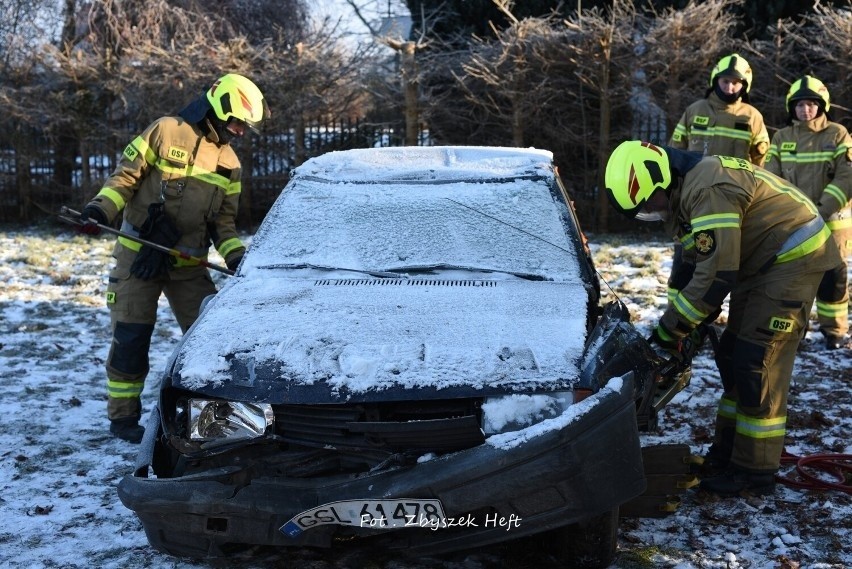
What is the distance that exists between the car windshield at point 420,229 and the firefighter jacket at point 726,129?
2.87 metres

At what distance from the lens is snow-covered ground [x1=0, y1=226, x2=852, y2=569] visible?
12.0ft

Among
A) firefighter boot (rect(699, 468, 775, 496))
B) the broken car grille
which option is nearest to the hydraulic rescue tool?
the broken car grille

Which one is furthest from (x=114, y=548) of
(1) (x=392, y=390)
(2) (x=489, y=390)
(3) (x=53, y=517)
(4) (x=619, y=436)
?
(4) (x=619, y=436)

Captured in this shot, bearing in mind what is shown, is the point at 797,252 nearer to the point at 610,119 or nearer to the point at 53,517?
the point at 53,517

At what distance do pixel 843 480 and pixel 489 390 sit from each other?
235 centimetres

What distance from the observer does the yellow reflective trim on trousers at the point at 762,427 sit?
4.32 meters

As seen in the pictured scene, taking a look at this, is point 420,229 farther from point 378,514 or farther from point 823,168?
point 823,168

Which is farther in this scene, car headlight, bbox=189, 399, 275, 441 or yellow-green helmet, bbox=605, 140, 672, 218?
yellow-green helmet, bbox=605, 140, 672, 218

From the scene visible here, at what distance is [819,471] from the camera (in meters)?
4.64

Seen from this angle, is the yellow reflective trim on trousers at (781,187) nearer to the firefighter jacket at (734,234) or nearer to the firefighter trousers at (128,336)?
the firefighter jacket at (734,234)

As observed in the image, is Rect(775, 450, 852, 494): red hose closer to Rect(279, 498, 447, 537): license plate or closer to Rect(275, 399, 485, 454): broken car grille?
Rect(275, 399, 485, 454): broken car grille

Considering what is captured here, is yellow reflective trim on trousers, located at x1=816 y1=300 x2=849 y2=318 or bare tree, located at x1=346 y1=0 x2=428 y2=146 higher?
bare tree, located at x1=346 y1=0 x2=428 y2=146

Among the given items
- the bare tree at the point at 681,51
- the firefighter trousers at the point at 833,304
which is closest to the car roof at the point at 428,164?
the firefighter trousers at the point at 833,304

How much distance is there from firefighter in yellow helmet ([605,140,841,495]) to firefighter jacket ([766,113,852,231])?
281cm
